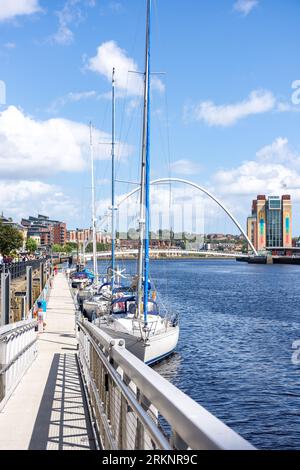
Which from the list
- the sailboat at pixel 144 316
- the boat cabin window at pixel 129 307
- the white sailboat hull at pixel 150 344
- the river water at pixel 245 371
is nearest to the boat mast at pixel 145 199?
the sailboat at pixel 144 316

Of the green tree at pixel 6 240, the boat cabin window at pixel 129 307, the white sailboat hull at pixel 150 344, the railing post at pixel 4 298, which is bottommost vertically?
the white sailboat hull at pixel 150 344

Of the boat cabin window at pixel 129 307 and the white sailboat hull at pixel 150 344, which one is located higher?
the boat cabin window at pixel 129 307

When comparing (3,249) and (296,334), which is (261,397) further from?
(3,249)

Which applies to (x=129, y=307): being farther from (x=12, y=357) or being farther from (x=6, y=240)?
(x=6, y=240)

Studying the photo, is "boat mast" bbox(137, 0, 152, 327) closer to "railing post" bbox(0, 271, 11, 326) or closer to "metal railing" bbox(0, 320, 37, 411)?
"railing post" bbox(0, 271, 11, 326)

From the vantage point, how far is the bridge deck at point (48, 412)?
6.67 metres

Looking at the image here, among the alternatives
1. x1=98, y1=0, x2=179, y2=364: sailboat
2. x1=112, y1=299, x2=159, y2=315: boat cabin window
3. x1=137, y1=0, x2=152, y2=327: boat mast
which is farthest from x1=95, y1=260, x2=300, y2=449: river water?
x1=137, y1=0, x2=152, y2=327: boat mast

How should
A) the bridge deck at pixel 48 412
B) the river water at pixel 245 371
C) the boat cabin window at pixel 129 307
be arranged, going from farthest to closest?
1. the boat cabin window at pixel 129 307
2. the river water at pixel 245 371
3. the bridge deck at pixel 48 412

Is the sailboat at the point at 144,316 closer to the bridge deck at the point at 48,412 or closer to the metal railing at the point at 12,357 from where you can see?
the bridge deck at the point at 48,412

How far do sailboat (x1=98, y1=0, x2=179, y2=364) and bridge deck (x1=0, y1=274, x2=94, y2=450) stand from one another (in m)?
6.28

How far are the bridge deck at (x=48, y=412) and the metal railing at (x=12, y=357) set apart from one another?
17 cm

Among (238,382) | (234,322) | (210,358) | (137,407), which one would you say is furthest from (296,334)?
(137,407)

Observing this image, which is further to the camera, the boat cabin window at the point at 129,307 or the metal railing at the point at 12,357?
the boat cabin window at the point at 129,307

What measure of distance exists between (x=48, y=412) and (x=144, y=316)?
14.4 m
